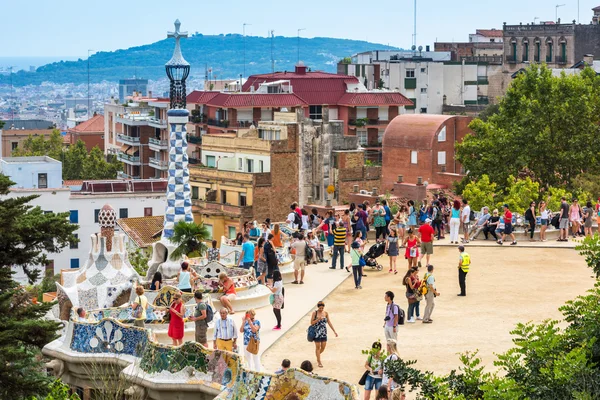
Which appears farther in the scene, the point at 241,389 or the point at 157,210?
the point at 157,210

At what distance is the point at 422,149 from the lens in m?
74.6

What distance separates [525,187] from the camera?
49031mm

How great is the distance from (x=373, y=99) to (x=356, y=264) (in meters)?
79.5

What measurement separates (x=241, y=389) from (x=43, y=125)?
151 metres

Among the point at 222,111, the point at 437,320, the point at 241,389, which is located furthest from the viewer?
the point at 222,111

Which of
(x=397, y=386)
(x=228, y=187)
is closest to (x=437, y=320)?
(x=397, y=386)

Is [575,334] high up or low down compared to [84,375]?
up

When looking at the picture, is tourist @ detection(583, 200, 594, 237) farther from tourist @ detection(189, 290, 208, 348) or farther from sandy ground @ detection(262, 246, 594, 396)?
tourist @ detection(189, 290, 208, 348)

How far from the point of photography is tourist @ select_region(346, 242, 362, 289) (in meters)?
31.3

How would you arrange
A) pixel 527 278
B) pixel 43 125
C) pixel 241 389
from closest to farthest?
pixel 241 389 → pixel 527 278 → pixel 43 125

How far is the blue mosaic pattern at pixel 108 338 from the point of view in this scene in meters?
25.0

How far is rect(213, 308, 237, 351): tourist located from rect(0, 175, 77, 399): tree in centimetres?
278

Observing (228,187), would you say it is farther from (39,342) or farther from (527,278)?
(39,342)

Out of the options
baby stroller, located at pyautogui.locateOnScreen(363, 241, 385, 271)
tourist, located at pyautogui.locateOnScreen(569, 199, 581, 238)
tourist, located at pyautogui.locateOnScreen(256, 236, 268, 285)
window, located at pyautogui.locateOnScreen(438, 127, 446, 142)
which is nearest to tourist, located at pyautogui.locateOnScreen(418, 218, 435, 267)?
baby stroller, located at pyautogui.locateOnScreen(363, 241, 385, 271)
